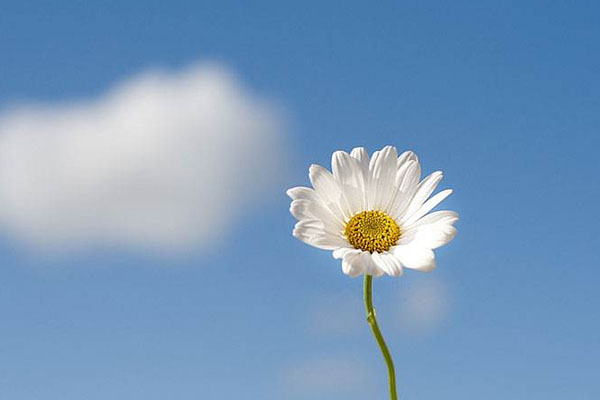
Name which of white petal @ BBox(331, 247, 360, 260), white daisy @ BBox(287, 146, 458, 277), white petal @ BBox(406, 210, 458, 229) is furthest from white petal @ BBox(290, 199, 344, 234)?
white petal @ BBox(406, 210, 458, 229)

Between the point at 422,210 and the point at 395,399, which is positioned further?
the point at 422,210

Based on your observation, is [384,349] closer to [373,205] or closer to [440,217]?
[440,217]

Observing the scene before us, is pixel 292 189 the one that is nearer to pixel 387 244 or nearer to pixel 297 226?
pixel 297 226

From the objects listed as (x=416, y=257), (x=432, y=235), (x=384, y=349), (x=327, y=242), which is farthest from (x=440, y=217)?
(x=384, y=349)

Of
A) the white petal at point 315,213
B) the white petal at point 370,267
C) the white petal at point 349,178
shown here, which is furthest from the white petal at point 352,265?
the white petal at point 349,178

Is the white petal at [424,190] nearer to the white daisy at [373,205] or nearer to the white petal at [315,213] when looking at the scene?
the white daisy at [373,205]

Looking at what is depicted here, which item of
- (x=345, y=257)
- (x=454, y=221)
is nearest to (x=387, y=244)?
(x=454, y=221)
